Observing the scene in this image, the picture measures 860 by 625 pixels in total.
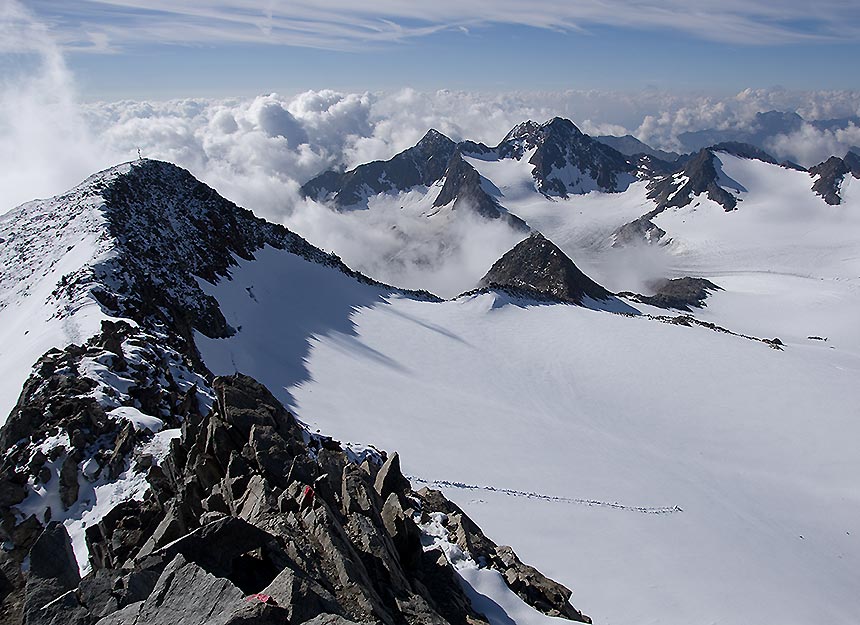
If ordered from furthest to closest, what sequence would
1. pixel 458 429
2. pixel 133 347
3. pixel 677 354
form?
pixel 677 354
pixel 458 429
pixel 133 347

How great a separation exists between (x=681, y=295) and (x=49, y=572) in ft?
476

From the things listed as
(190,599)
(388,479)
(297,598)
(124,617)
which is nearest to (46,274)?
(388,479)

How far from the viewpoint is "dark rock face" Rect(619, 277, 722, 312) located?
4644 inches

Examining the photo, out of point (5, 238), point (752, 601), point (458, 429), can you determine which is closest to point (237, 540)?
point (752, 601)

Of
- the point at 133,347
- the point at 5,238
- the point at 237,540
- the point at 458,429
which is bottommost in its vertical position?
the point at 458,429

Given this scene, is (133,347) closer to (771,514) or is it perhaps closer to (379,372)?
(379,372)

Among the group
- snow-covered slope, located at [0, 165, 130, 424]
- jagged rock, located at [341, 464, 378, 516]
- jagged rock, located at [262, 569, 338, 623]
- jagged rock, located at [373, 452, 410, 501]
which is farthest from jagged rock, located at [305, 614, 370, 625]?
snow-covered slope, located at [0, 165, 130, 424]

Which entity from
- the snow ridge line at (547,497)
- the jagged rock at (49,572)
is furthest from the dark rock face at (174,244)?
the jagged rock at (49,572)

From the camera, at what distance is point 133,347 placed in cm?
2092

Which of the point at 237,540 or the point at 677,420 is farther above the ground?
the point at 237,540

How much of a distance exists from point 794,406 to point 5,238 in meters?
65.4

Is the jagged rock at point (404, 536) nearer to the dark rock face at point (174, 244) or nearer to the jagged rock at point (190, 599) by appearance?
the jagged rock at point (190, 599)

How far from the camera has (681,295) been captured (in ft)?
449

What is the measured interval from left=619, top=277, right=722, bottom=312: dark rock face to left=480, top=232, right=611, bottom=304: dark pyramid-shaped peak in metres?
11.2
